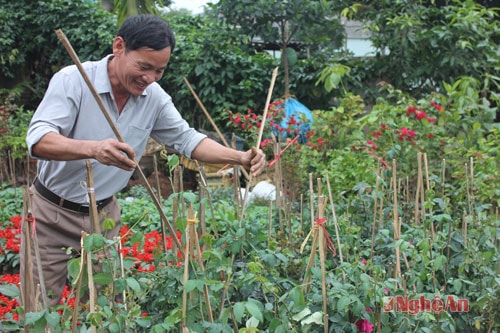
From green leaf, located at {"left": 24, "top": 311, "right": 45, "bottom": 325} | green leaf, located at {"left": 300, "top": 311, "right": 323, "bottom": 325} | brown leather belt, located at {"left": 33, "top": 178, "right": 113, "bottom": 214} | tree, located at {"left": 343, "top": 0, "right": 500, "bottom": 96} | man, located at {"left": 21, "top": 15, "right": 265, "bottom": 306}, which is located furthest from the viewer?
tree, located at {"left": 343, "top": 0, "right": 500, "bottom": 96}

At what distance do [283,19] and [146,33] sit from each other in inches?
239

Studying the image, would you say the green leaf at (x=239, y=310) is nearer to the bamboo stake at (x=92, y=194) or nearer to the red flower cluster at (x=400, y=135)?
the bamboo stake at (x=92, y=194)

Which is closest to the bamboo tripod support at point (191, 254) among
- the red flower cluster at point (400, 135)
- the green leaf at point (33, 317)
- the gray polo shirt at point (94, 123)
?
the green leaf at point (33, 317)

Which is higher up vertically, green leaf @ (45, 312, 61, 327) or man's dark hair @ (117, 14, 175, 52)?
man's dark hair @ (117, 14, 175, 52)

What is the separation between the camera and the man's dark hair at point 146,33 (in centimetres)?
200

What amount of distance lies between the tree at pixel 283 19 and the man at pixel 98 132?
5.48 meters

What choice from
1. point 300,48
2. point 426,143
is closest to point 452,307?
point 426,143

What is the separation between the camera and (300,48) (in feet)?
31.0

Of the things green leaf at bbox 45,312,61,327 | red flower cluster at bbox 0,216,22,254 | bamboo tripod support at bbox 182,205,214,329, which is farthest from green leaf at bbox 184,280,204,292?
red flower cluster at bbox 0,216,22,254

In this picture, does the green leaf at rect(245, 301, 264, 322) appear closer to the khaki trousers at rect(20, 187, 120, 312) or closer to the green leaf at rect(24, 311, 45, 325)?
the green leaf at rect(24, 311, 45, 325)

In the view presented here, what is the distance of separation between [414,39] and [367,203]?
527cm

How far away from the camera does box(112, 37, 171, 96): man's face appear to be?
2.02 meters

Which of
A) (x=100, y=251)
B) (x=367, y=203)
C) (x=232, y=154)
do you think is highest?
(x=232, y=154)

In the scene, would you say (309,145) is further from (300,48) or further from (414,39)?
(300,48)
